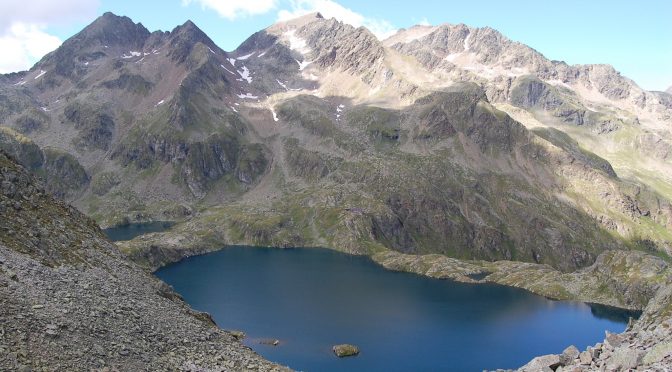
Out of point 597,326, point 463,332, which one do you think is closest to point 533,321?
point 597,326

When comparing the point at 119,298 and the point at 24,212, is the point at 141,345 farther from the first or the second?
the point at 24,212

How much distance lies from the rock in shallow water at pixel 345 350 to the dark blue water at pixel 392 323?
75.3 inches

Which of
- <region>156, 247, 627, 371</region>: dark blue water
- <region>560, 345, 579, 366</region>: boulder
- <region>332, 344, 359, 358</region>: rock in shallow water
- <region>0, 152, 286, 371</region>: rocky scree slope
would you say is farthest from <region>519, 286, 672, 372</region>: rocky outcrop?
<region>332, 344, 359, 358</region>: rock in shallow water

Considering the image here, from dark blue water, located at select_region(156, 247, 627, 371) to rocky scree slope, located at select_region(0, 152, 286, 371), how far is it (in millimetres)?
55817

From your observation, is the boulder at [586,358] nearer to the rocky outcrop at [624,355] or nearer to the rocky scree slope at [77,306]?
the rocky outcrop at [624,355]

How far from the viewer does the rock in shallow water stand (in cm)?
11764

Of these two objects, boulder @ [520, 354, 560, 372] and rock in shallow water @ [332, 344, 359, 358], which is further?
rock in shallow water @ [332, 344, 359, 358]

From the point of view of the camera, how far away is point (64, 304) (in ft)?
147

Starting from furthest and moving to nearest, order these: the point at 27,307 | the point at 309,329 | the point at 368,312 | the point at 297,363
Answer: the point at 368,312, the point at 309,329, the point at 297,363, the point at 27,307

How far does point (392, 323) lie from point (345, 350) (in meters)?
34.7

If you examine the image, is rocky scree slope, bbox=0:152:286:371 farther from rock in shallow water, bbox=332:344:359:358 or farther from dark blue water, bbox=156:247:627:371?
rock in shallow water, bbox=332:344:359:358

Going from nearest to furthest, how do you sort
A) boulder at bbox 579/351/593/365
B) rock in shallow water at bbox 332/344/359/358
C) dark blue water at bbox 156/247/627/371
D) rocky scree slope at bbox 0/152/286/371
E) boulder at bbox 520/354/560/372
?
1. boulder at bbox 579/351/593/365
2. rocky scree slope at bbox 0/152/286/371
3. boulder at bbox 520/354/560/372
4. rock in shallow water at bbox 332/344/359/358
5. dark blue water at bbox 156/247/627/371

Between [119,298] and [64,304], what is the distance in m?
8.42

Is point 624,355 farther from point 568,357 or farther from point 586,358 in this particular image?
point 568,357
